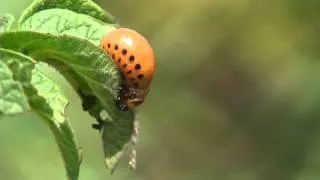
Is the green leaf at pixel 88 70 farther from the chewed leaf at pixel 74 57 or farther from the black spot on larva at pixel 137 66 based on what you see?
the black spot on larva at pixel 137 66

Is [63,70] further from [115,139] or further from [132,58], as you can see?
[132,58]

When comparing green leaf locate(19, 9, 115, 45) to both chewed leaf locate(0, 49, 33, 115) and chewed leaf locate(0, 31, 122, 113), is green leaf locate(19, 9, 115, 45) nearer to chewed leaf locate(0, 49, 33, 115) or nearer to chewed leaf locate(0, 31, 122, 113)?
chewed leaf locate(0, 31, 122, 113)

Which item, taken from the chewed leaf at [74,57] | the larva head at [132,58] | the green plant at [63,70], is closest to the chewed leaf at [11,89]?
the green plant at [63,70]

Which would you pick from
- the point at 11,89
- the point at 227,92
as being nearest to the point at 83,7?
the point at 11,89

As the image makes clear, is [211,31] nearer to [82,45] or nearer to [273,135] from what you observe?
[273,135]

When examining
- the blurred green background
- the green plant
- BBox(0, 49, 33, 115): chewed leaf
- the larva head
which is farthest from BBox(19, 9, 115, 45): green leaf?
the blurred green background

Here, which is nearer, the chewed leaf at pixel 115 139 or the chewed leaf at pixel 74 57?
the chewed leaf at pixel 74 57
